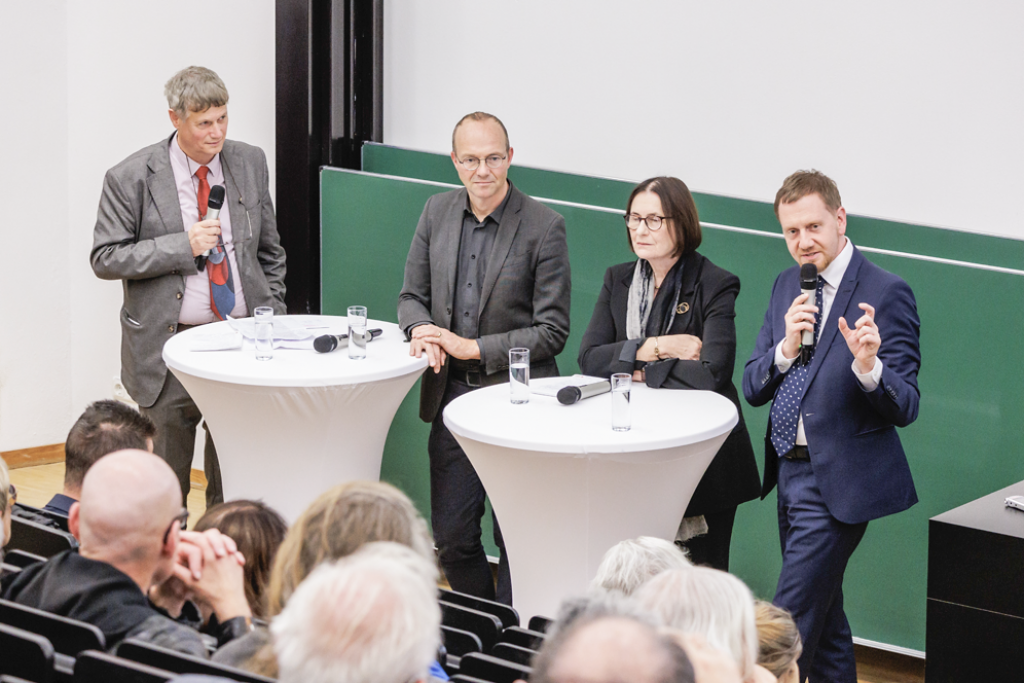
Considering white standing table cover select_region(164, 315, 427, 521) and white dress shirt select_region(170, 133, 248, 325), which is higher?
white dress shirt select_region(170, 133, 248, 325)

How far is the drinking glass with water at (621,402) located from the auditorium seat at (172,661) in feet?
4.92

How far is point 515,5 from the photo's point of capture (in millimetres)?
5273

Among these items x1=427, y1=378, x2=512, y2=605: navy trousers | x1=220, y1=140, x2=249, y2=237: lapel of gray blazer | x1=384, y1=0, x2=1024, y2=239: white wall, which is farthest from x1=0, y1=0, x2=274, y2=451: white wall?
x1=427, y1=378, x2=512, y2=605: navy trousers

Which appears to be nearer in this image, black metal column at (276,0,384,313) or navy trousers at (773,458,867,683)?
navy trousers at (773,458,867,683)

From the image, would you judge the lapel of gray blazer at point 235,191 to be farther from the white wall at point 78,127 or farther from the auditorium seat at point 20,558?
the auditorium seat at point 20,558

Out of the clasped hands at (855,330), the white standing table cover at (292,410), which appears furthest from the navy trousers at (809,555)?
the white standing table cover at (292,410)

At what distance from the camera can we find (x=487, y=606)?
9.16 feet

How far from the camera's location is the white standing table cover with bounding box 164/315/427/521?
3674mm

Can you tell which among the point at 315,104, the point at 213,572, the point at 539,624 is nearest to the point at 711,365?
the point at 539,624

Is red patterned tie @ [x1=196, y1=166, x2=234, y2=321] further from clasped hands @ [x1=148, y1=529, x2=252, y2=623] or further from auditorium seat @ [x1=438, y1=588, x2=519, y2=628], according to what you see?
clasped hands @ [x1=148, y1=529, x2=252, y2=623]

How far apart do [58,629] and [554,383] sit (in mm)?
1922

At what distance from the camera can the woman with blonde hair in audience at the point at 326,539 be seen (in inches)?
74.8

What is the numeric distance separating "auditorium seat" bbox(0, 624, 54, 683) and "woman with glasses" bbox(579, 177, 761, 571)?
198 cm

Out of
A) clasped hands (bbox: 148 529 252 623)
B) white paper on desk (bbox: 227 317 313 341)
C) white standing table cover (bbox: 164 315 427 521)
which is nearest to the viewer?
clasped hands (bbox: 148 529 252 623)
